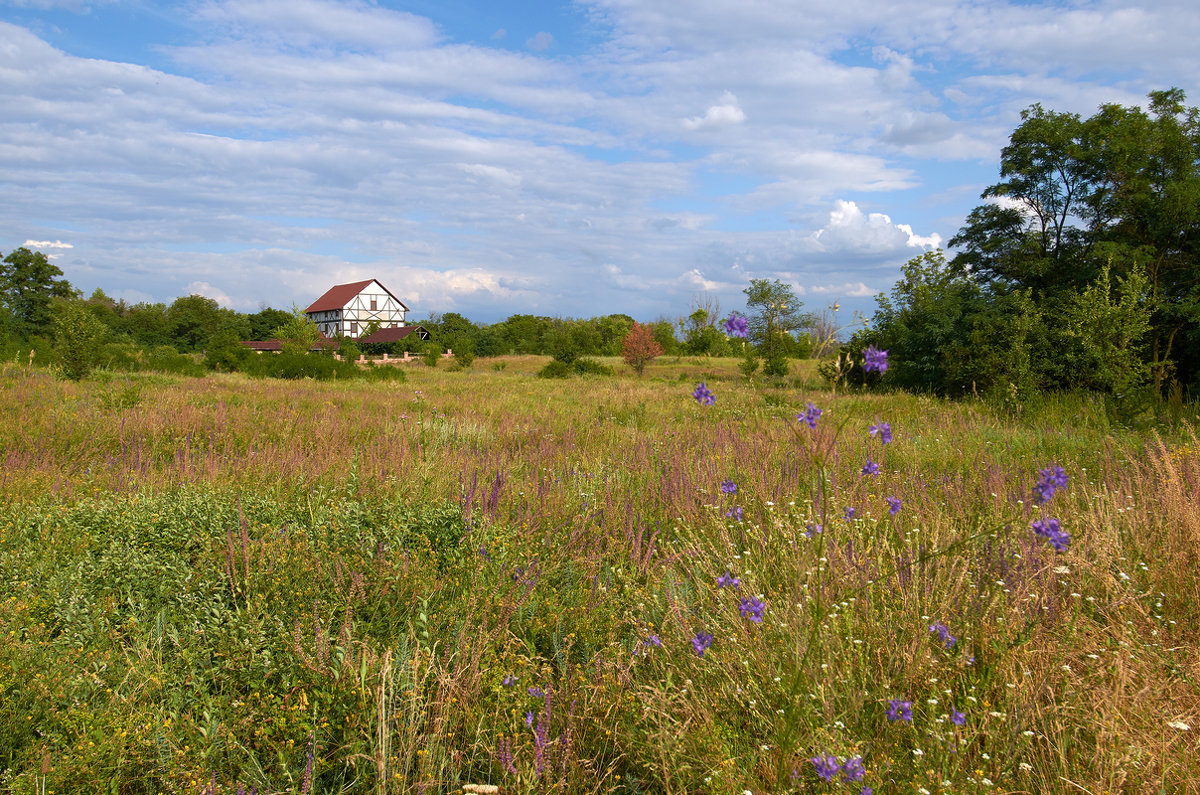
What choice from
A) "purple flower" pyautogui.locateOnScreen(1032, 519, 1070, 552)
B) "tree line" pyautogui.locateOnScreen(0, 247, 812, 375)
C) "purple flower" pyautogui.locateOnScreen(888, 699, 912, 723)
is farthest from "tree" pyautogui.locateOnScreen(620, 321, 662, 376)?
"purple flower" pyautogui.locateOnScreen(888, 699, 912, 723)

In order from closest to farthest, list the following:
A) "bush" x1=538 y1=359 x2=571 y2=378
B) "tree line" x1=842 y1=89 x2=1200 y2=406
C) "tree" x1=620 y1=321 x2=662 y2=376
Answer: "tree line" x1=842 y1=89 x2=1200 y2=406, "bush" x1=538 y1=359 x2=571 y2=378, "tree" x1=620 y1=321 x2=662 y2=376

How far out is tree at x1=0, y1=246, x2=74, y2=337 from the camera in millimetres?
42844

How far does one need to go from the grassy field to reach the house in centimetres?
7384

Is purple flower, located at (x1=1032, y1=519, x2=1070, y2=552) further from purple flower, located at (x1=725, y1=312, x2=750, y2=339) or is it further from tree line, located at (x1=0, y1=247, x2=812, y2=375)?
tree line, located at (x1=0, y1=247, x2=812, y2=375)

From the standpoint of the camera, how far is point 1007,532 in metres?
3.16

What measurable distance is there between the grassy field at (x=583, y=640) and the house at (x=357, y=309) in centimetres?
7384

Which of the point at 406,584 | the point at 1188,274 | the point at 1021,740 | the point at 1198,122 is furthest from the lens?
the point at 1198,122

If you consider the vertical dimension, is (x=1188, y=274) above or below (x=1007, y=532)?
above

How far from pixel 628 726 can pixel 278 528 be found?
2.25 metres

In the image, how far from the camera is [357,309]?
75.4m

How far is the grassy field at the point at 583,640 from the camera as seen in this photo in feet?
6.11

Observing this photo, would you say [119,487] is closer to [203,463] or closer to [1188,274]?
[203,463]

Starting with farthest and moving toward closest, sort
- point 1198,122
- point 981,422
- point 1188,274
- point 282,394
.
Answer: point 1198,122, point 1188,274, point 282,394, point 981,422

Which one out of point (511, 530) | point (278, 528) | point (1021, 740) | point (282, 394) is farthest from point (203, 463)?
point (282, 394)
